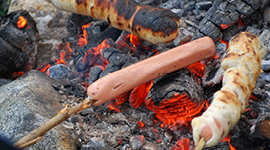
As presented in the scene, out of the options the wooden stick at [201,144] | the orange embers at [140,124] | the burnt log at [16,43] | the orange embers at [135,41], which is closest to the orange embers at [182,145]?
the orange embers at [140,124]

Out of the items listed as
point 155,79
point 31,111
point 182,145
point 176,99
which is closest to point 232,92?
point 176,99

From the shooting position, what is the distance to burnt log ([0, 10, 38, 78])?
111 inches

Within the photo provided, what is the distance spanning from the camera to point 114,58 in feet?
8.55

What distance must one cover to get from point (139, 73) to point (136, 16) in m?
0.76

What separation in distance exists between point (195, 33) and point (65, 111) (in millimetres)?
1779

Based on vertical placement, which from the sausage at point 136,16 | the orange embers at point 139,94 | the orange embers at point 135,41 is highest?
the sausage at point 136,16

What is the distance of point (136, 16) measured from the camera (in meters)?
2.44

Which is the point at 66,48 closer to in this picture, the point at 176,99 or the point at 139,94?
the point at 139,94

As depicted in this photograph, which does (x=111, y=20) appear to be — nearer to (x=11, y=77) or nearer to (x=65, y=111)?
(x=65, y=111)

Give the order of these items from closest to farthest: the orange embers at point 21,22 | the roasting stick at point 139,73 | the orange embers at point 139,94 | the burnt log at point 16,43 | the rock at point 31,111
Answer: the rock at point 31,111
the roasting stick at point 139,73
the orange embers at point 139,94
the burnt log at point 16,43
the orange embers at point 21,22

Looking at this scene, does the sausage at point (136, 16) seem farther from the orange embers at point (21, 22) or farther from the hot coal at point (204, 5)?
the hot coal at point (204, 5)

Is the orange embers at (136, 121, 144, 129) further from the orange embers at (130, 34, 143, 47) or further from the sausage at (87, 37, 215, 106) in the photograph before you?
the orange embers at (130, 34, 143, 47)

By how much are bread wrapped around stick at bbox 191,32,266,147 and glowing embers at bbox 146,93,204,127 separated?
474mm

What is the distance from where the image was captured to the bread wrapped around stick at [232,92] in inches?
53.6
